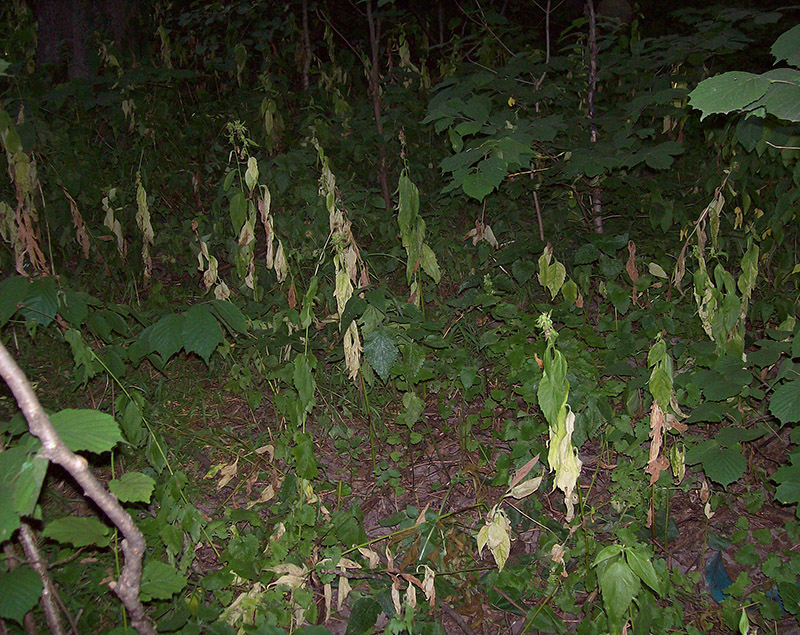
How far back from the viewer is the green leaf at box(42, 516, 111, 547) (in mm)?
1580

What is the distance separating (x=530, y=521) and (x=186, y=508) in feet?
4.00

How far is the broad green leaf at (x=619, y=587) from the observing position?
1.60m

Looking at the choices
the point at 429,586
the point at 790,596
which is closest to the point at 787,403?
the point at 790,596

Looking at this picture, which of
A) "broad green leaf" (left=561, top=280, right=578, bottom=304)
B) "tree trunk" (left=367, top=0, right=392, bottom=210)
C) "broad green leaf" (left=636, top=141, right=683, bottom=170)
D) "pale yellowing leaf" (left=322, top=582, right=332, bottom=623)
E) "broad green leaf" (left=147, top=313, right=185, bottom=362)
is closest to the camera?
"broad green leaf" (left=147, top=313, right=185, bottom=362)

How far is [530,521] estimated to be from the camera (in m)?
2.32

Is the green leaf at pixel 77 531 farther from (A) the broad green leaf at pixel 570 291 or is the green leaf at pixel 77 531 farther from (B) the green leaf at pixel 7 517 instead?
(A) the broad green leaf at pixel 570 291

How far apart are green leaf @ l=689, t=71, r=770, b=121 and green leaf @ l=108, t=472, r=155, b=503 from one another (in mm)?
1557

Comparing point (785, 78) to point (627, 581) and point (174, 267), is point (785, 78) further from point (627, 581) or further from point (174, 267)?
point (174, 267)

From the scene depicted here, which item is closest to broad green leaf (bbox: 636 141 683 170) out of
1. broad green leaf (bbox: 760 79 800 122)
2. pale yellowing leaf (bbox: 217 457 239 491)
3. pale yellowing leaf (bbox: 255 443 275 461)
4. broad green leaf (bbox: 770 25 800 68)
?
broad green leaf (bbox: 770 25 800 68)

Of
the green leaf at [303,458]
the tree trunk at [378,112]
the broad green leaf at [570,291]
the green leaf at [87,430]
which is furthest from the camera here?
the tree trunk at [378,112]

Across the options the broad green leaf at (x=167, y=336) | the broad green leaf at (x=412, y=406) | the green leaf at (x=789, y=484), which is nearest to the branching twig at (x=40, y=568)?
the broad green leaf at (x=167, y=336)

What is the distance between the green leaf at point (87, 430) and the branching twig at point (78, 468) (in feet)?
0.11

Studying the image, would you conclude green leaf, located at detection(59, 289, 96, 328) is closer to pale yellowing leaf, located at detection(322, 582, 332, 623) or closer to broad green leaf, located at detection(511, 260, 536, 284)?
pale yellowing leaf, located at detection(322, 582, 332, 623)

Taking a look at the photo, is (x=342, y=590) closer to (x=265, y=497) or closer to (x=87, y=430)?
(x=265, y=497)
